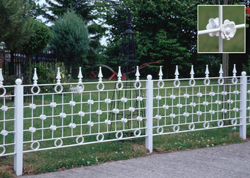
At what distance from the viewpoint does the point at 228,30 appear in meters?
5.35

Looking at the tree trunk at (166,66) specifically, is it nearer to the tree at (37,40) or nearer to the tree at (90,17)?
the tree at (90,17)

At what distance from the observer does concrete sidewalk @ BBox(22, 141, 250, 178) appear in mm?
3584

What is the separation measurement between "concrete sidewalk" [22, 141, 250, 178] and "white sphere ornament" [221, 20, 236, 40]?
2.05m

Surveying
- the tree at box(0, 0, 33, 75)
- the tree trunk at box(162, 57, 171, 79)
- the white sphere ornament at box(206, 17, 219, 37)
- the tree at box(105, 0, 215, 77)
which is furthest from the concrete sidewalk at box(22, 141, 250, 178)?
the tree trunk at box(162, 57, 171, 79)

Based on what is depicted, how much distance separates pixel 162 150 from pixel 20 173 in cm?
210

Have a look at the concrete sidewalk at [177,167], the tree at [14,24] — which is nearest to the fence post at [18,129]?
the concrete sidewalk at [177,167]

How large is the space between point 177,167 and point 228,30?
2.81 meters

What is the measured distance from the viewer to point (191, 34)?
22750 millimetres

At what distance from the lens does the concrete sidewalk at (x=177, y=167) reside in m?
3.58

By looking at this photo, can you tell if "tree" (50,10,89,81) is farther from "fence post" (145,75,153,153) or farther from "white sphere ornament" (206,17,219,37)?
"fence post" (145,75,153,153)

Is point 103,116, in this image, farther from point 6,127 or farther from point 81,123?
point 81,123

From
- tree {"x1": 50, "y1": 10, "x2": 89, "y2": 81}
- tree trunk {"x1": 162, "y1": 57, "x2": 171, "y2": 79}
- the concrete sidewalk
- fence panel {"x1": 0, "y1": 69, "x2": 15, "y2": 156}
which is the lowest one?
the concrete sidewalk

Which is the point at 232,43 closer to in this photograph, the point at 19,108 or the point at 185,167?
the point at 185,167

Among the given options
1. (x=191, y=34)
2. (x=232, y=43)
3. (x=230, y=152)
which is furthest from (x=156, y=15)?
(x=230, y=152)
